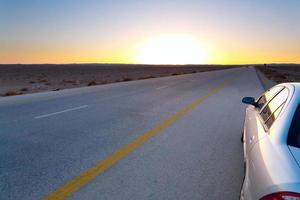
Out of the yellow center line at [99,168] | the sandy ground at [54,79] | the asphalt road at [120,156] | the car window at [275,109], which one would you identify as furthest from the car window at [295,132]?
the sandy ground at [54,79]

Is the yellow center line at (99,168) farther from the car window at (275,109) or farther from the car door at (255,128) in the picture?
the car window at (275,109)

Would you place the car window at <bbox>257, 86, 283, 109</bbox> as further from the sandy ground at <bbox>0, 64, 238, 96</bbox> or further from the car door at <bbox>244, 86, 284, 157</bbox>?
the sandy ground at <bbox>0, 64, 238, 96</bbox>

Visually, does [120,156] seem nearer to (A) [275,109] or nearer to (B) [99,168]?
(B) [99,168]

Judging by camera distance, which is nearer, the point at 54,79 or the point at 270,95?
the point at 270,95

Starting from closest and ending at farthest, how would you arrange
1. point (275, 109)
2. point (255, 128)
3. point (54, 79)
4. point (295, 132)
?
point (295, 132) → point (275, 109) → point (255, 128) → point (54, 79)

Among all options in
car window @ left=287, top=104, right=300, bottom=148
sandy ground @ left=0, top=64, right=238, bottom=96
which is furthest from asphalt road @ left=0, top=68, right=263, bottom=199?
sandy ground @ left=0, top=64, right=238, bottom=96

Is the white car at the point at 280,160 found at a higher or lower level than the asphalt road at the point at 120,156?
higher

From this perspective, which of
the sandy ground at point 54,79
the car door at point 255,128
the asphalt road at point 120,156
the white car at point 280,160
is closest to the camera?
the white car at point 280,160

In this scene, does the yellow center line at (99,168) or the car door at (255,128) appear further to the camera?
the yellow center line at (99,168)

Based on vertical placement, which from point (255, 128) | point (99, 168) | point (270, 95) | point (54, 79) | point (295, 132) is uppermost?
point (270, 95)

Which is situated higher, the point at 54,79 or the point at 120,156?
the point at 120,156

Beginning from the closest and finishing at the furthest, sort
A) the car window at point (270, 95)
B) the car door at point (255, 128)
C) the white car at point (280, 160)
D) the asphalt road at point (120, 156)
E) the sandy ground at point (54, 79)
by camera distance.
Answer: the white car at point (280, 160)
the car door at point (255, 128)
the asphalt road at point (120, 156)
the car window at point (270, 95)
the sandy ground at point (54, 79)

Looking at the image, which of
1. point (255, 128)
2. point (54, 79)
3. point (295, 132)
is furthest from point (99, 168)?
point (54, 79)

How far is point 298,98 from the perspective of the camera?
3197 millimetres
